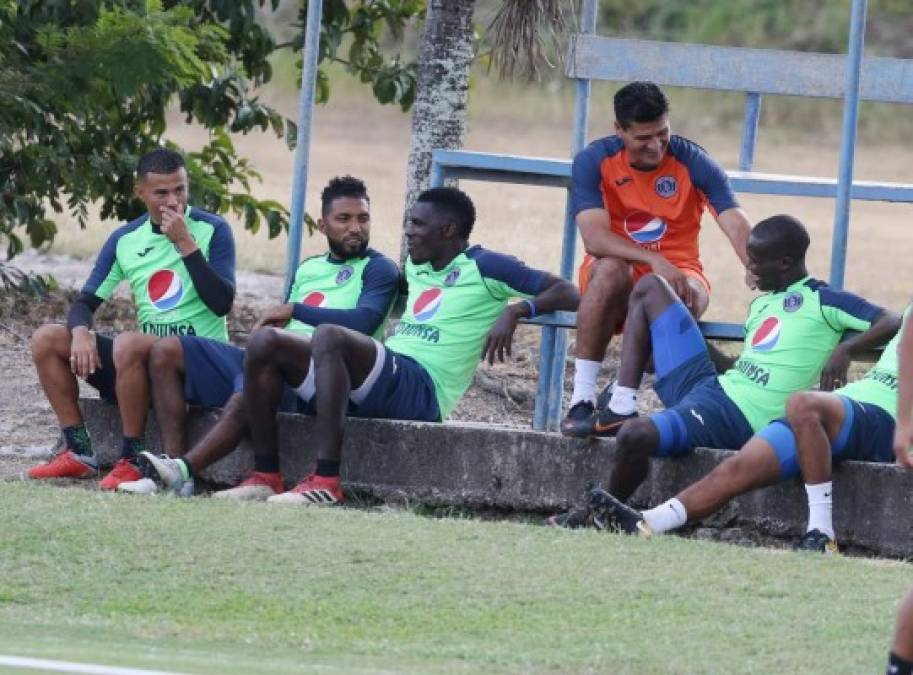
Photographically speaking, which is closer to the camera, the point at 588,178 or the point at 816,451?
the point at 816,451

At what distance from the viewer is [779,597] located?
23.2ft

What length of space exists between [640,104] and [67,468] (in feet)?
9.19

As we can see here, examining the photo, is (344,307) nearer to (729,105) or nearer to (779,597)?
(779,597)

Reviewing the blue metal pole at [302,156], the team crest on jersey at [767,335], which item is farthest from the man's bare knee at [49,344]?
the team crest on jersey at [767,335]

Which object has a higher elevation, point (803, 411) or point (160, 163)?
point (160, 163)

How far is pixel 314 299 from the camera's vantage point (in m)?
9.71

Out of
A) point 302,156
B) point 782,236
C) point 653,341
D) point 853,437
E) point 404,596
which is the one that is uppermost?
point 302,156

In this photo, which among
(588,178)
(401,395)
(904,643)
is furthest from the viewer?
(588,178)

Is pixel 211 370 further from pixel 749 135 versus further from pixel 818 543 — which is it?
pixel 749 135

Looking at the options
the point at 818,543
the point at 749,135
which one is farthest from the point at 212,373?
the point at 749,135

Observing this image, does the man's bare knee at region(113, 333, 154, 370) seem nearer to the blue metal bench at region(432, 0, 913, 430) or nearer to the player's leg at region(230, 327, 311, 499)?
the player's leg at region(230, 327, 311, 499)

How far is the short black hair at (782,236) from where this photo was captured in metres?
8.62

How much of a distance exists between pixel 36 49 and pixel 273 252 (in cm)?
725

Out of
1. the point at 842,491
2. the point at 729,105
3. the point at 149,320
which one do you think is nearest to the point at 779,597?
the point at 842,491
